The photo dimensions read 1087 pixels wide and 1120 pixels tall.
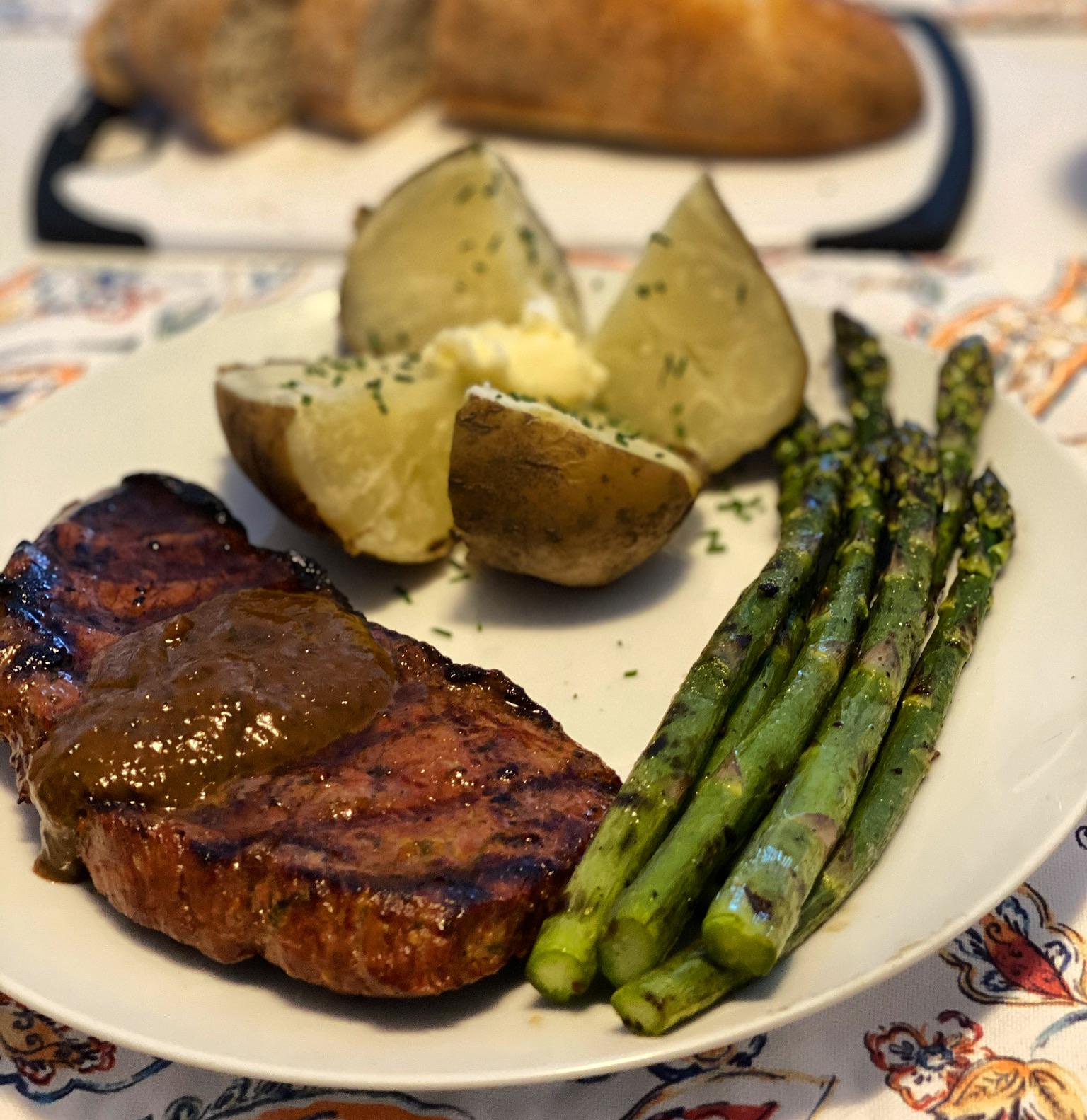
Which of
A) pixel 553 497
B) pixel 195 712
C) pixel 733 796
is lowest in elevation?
pixel 195 712

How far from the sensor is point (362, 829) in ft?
6.28

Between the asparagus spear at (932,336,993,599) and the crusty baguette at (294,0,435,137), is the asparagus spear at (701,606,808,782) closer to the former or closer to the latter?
the asparagus spear at (932,336,993,599)

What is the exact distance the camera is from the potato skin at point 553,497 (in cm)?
254

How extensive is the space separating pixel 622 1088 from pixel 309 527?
1366mm

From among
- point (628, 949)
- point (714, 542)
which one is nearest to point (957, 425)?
point (714, 542)

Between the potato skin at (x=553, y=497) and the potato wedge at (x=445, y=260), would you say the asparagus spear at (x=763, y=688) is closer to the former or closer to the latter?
the potato skin at (x=553, y=497)

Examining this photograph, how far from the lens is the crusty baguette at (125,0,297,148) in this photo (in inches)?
205

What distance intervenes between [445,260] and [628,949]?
1.96 metres

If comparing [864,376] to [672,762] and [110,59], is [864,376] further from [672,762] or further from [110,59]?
[110,59]

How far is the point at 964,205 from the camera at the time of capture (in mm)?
4840

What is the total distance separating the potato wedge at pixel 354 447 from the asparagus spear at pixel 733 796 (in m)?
0.91

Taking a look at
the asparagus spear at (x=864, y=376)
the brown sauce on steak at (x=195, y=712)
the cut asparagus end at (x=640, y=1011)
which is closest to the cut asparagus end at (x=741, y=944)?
the cut asparagus end at (x=640, y=1011)

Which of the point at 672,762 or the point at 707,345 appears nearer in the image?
the point at 672,762

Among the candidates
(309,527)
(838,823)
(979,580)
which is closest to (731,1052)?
(838,823)
